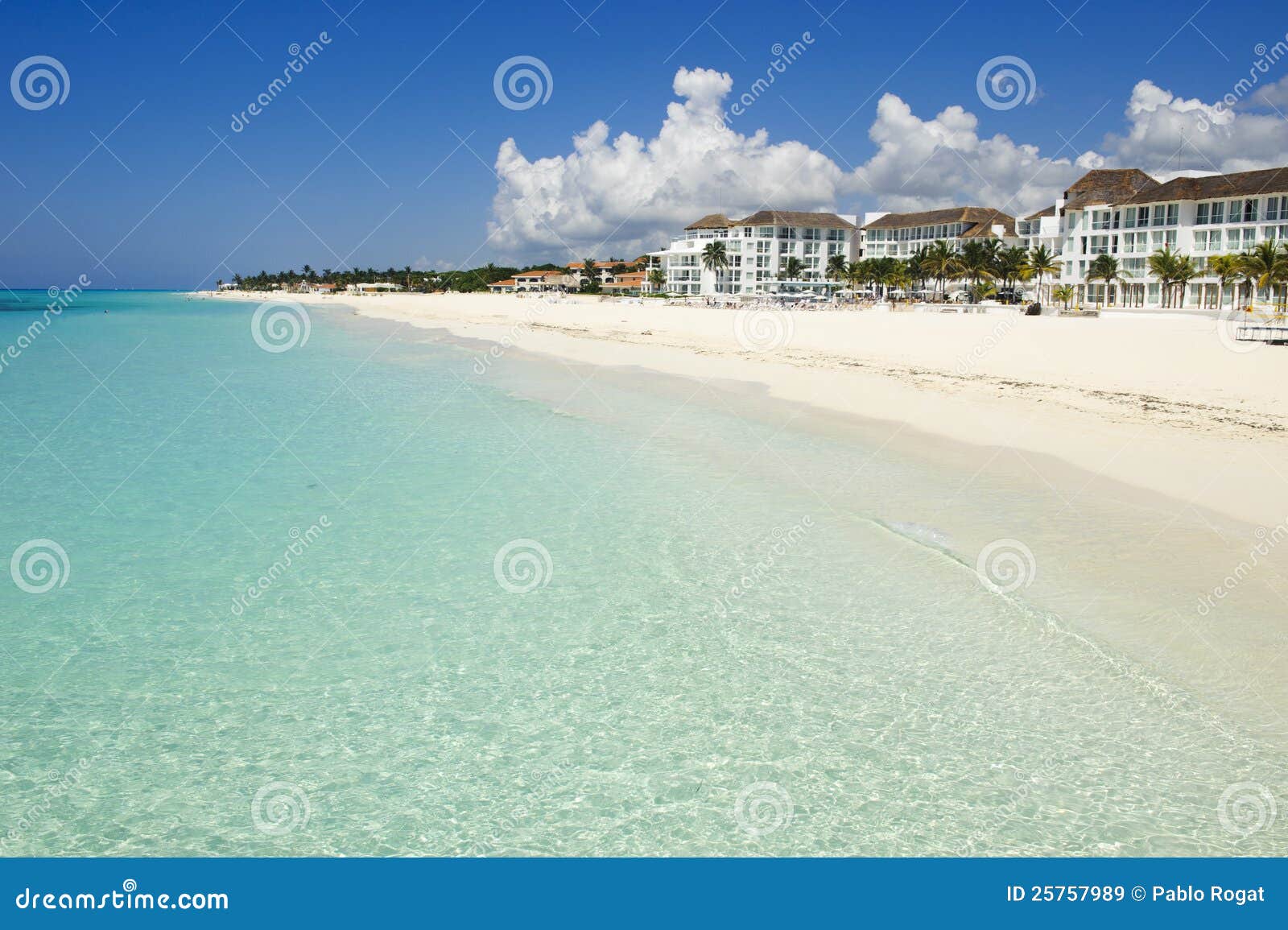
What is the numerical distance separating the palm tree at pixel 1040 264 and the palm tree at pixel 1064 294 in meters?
1.65

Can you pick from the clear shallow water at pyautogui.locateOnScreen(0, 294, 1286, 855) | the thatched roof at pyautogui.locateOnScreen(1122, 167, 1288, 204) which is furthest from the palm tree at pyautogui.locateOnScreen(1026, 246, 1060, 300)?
the clear shallow water at pyautogui.locateOnScreen(0, 294, 1286, 855)

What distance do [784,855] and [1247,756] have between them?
338 centimetres

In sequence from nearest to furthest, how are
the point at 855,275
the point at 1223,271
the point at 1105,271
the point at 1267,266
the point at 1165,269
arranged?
the point at 1267,266, the point at 1223,271, the point at 1165,269, the point at 1105,271, the point at 855,275

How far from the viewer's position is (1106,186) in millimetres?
74125

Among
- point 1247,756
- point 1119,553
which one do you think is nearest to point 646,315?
point 1119,553

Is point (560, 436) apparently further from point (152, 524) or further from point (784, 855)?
point (784, 855)

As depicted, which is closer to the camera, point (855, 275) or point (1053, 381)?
point (1053, 381)

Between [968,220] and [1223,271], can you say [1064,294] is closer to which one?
[1223,271]

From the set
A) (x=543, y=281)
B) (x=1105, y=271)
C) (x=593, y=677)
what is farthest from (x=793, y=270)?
(x=593, y=677)

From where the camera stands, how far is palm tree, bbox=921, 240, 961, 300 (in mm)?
81438

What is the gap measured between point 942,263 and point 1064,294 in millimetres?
19479

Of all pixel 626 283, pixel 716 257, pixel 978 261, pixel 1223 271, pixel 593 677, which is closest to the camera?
pixel 593 677

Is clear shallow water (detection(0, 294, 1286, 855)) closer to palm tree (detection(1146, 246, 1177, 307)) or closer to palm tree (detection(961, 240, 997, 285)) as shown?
palm tree (detection(1146, 246, 1177, 307))

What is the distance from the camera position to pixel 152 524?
12.1m
